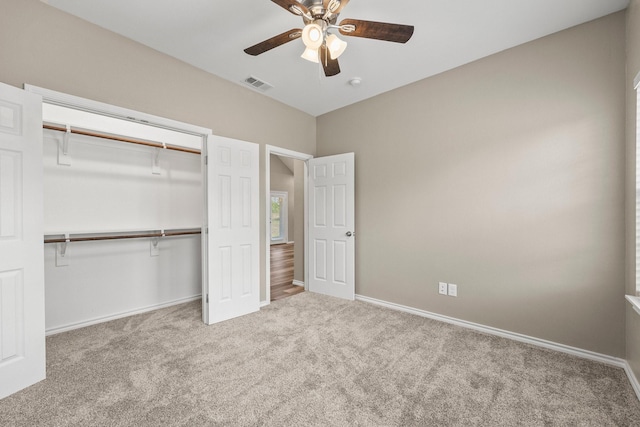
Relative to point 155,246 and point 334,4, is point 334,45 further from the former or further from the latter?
point 155,246

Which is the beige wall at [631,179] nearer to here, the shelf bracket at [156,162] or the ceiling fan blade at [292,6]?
the ceiling fan blade at [292,6]

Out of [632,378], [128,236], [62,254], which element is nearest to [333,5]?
[128,236]

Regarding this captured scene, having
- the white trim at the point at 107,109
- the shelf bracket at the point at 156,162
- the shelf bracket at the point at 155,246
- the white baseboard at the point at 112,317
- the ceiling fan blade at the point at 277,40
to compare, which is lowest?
the white baseboard at the point at 112,317

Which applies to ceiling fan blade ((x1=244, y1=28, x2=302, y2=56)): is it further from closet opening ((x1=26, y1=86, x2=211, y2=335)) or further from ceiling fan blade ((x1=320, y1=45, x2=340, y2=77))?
closet opening ((x1=26, y1=86, x2=211, y2=335))

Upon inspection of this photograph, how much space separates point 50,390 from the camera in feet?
5.97

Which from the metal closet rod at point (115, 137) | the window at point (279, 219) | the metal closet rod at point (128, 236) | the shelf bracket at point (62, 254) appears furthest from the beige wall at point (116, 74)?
the window at point (279, 219)

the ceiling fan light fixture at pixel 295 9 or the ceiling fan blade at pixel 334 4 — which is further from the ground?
the ceiling fan blade at pixel 334 4

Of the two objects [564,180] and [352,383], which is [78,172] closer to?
[352,383]

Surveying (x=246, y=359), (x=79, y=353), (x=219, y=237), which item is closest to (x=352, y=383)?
(x=246, y=359)

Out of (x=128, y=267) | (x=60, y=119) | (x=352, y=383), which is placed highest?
(x=60, y=119)

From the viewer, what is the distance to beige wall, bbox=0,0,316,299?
6.43 feet

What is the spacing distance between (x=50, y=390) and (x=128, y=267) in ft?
5.22

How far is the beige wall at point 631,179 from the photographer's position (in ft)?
6.21

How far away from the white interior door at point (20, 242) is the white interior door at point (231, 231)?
4.28ft
